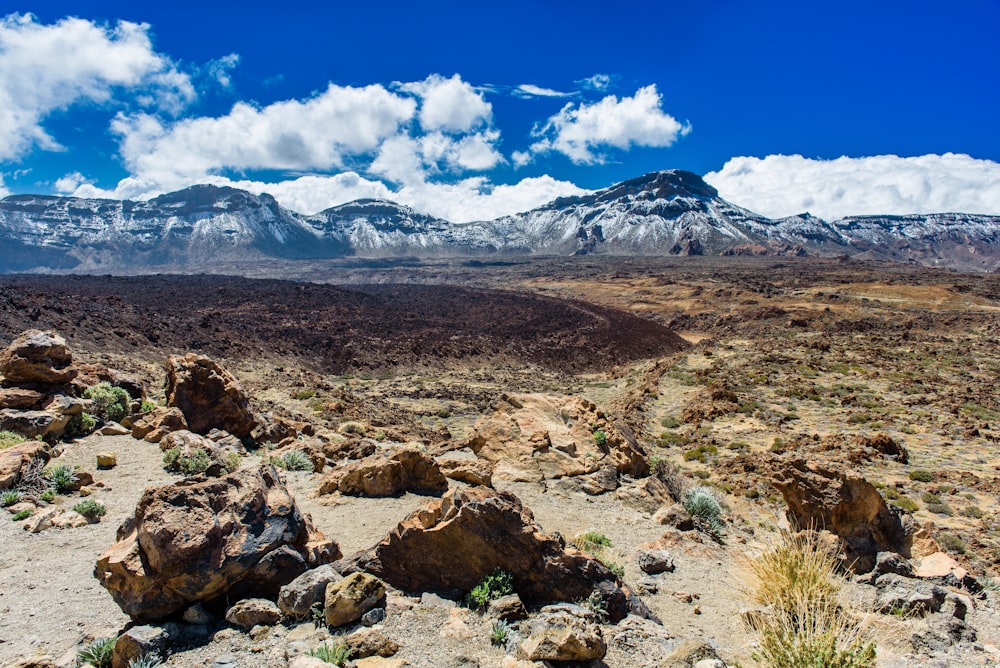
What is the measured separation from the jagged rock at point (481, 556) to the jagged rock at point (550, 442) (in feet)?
15.8

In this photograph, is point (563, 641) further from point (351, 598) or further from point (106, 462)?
point (106, 462)

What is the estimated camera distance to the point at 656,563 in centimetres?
652

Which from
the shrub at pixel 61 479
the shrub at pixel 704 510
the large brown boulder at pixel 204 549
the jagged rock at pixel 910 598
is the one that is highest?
the large brown boulder at pixel 204 549

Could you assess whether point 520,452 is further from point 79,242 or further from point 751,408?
point 79,242

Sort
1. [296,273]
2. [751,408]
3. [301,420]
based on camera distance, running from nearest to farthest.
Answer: [301,420]
[751,408]
[296,273]

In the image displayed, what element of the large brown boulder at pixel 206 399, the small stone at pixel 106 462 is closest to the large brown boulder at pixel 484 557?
the small stone at pixel 106 462

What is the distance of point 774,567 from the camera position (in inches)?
174

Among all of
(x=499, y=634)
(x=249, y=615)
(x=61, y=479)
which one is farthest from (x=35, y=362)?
(x=499, y=634)

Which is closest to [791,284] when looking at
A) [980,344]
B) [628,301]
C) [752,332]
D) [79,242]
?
[628,301]

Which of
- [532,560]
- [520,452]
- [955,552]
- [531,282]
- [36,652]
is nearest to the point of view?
[36,652]

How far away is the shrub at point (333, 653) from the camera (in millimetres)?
3906

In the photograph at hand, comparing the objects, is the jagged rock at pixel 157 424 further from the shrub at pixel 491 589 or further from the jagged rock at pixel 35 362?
the shrub at pixel 491 589

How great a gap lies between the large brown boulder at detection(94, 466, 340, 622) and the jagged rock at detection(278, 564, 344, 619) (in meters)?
0.22

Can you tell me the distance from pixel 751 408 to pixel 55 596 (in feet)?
67.3
